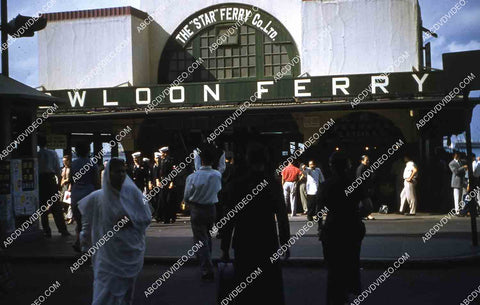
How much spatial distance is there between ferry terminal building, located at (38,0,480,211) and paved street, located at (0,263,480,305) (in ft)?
26.2

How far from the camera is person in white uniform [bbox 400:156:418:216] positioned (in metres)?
18.3

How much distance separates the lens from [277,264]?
5758mm

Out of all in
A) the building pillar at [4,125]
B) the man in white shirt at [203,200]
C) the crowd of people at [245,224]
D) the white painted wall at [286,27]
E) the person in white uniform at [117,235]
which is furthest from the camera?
the white painted wall at [286,27]

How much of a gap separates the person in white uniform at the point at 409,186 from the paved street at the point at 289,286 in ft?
28.4

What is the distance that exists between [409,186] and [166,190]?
22.8ft

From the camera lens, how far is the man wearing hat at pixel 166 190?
1688 centimetres

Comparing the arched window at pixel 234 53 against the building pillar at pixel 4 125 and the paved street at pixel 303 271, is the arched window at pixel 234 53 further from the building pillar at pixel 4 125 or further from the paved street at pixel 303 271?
the building pillar at pixel 4 125

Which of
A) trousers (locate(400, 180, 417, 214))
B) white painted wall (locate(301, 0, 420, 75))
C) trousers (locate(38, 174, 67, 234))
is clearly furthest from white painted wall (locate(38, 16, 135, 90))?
trousers (locate(400, 180, 417, 214))

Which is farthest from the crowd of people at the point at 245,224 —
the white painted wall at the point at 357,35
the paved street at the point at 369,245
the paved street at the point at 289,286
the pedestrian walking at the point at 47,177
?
the white painted wall at the point at 357,35

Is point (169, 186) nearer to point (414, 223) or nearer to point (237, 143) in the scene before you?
point (237, 143)

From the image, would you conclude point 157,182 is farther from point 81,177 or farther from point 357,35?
point 357,35

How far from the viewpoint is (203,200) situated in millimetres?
8812

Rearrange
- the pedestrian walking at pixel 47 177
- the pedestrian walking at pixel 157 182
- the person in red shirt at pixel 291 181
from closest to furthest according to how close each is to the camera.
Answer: the pedestrian walking at pixel 47 177 < the pedestrian walking at pixel 157 182 < the person in red shirt at pixel 291 181

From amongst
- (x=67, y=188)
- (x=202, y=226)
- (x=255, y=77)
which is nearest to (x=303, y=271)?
(x=202, y=226)
